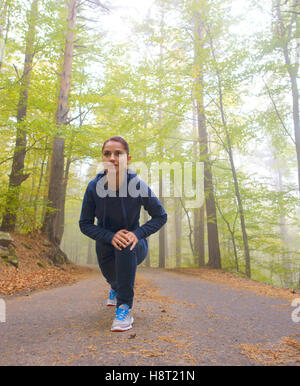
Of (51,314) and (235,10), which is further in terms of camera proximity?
(235,10)

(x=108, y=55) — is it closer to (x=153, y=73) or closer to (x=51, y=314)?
(x=153, y=73)

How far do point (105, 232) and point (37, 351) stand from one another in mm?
984

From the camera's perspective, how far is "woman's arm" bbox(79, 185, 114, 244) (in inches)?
90.8

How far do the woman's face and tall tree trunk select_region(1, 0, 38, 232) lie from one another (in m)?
6.69

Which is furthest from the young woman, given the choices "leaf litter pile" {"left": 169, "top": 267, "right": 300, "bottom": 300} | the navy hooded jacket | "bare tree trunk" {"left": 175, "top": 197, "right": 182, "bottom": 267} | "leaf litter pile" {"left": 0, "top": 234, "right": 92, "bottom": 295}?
"bare tree trunk" {"left": 175, "top": 197, "right": 182, "bottom": 267}

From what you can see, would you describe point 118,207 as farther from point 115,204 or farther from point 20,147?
point 20,147

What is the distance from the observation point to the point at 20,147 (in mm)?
8938

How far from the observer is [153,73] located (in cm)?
1054

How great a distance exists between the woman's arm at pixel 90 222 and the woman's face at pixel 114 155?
0.33m

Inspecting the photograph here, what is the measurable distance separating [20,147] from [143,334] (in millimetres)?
8697

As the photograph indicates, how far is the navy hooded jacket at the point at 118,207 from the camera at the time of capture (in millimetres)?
2434

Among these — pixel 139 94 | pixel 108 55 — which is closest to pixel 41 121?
pixel 139 94
